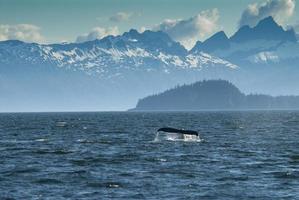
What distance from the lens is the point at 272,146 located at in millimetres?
97250

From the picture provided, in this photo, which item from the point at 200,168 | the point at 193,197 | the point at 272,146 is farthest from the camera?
the point at 272,146

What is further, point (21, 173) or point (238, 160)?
point (238, 160)

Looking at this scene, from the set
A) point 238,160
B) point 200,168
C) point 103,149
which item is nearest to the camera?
point 200,168

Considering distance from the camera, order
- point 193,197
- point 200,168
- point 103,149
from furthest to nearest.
→ point 103,149, point 200,168, point 193,197

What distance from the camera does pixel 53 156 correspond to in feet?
261

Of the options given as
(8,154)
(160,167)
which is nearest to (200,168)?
(160,167)

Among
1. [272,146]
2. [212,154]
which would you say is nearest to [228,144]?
[272,146]

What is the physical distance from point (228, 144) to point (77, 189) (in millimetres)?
51482

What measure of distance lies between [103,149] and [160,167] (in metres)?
24.7

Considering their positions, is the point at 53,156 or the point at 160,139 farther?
the point at 160,139

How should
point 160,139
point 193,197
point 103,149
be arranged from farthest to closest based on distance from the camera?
point 160,139 < point 103,149 < point 193,197

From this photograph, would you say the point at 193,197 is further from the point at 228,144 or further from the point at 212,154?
the point at 228,144

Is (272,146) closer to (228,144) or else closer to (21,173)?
(228,144)

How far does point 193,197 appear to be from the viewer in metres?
49.8
